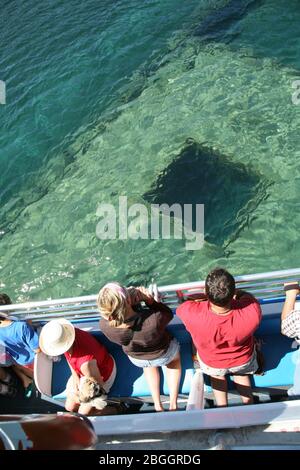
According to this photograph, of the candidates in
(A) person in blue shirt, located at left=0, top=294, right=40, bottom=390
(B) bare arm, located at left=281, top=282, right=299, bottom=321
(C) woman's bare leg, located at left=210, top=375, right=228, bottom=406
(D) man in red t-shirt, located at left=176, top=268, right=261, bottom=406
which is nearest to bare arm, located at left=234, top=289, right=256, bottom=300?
(D) man in red t-shirt, located at left=176, top=268, right=261, bottom=406

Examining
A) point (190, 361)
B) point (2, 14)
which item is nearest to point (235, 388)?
point (190, 361)

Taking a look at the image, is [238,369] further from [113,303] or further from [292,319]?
[113,303]

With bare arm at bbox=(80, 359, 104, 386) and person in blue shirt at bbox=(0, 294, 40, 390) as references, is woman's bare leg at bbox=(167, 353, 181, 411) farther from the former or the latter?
person in blue shirt at bbox=(0, 294, 40, 390)

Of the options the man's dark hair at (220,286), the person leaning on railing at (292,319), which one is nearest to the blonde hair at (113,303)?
the man's dark hair at (220,286)

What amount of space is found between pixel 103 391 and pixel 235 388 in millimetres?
1458

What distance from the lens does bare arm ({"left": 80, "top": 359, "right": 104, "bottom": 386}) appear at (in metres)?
4.82

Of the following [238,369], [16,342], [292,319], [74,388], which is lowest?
[74,388]

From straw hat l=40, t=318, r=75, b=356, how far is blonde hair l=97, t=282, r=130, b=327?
0.70 meters

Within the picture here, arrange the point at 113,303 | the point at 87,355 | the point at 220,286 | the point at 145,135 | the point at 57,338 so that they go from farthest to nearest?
the point at 145,135
the point at 87,355
the point at 57,338
the point at 113,303
the point at 220,286

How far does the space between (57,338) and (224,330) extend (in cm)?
176

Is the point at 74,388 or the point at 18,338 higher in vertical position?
the point at 18,338

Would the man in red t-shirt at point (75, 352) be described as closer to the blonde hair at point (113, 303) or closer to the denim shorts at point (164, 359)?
the denim shorts at point (164, 359)

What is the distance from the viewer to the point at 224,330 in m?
4.30

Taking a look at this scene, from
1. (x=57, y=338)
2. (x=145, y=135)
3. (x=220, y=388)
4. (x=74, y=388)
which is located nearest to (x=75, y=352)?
(x=57, y=338)
